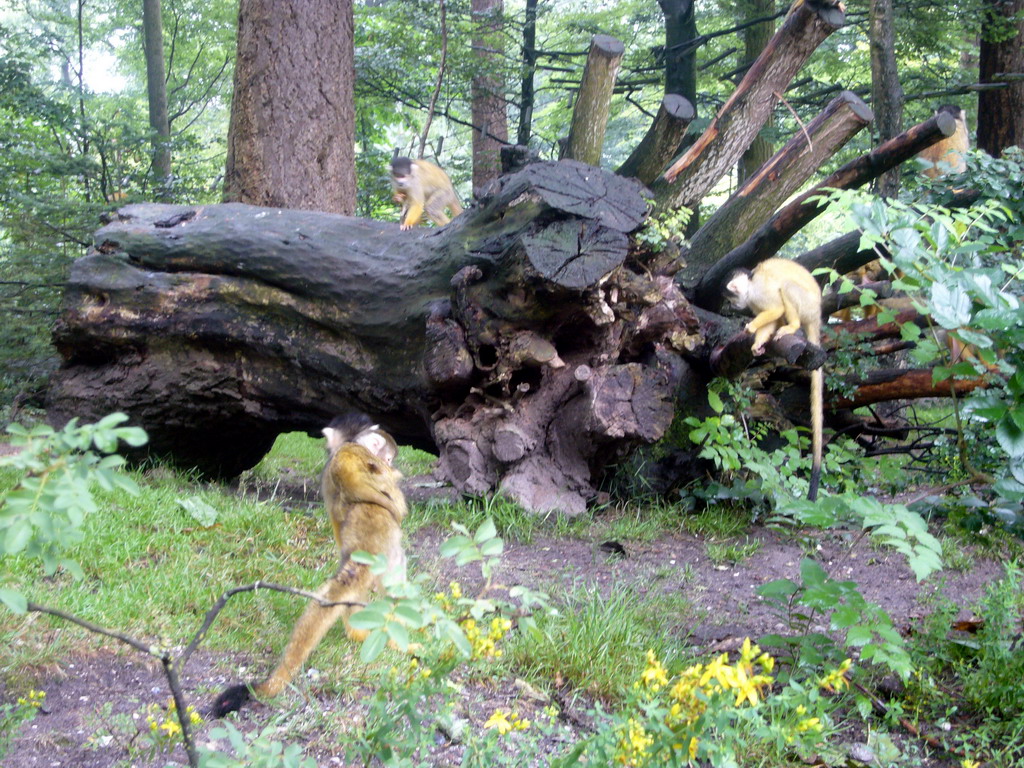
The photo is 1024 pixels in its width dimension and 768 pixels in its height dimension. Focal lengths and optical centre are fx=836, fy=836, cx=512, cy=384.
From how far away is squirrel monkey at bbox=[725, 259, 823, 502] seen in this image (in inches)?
230

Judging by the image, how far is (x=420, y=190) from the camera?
8016 millimetres

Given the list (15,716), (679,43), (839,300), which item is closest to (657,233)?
(839,300)

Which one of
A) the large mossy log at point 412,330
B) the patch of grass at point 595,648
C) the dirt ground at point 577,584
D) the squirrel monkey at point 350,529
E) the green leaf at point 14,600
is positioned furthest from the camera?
the large mossy log at point 412,330

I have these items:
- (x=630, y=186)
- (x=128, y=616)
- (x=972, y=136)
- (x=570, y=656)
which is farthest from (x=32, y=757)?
(x=972, y=136)

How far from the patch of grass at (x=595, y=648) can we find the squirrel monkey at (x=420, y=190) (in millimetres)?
4446

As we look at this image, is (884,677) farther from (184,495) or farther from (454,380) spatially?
(184,495)

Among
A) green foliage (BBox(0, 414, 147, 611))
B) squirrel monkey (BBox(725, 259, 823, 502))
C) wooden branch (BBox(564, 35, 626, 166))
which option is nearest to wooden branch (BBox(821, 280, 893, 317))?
squirrel monkey (BBox(725, 259, 823, 502))

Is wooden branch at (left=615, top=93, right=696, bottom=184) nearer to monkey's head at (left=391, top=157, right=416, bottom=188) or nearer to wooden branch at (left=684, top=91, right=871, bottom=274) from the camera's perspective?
wooden branch at (left=684, top=91, right=871, bottom=274)

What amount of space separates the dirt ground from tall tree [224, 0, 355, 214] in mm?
4185

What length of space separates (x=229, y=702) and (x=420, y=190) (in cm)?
599

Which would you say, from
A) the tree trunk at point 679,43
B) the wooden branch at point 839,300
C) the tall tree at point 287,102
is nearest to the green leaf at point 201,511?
the tall tree at point 287,102

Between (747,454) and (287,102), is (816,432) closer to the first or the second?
(747,454)

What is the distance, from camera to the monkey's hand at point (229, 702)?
278 cm

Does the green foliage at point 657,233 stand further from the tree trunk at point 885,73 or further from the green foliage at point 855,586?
the tree trunk at point 885,73
